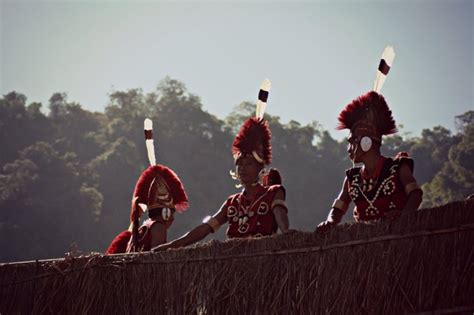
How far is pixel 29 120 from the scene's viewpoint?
70500 millimetres

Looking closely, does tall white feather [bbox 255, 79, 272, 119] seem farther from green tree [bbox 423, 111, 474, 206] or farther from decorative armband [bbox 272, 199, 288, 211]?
green tree [bbox 423, 111, 474, 206]

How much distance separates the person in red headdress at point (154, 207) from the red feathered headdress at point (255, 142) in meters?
1.34

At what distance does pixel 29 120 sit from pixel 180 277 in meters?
64.6

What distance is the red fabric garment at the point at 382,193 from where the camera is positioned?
8.00 m

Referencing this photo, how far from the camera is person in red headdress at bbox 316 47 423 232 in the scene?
802 centimetres

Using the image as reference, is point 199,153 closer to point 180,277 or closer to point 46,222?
point 46,222

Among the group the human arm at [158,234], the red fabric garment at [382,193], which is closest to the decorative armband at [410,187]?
the red fabric garment at [382,193]

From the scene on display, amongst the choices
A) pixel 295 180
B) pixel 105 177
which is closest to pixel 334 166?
pixel 295 180

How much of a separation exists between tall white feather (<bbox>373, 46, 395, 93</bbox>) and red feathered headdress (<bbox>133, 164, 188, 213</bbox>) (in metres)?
A: 2.71

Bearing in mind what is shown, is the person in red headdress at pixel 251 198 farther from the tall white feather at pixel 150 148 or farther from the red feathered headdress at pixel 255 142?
the tall white feather at pixel 150 148

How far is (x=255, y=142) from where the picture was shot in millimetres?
8969

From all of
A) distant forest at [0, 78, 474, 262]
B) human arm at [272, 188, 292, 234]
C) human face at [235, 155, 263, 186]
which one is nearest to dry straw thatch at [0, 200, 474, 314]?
human arm at [272, 188, 292, 234]

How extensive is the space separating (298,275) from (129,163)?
192ft

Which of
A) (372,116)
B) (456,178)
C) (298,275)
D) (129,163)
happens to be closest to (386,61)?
(372,116)
